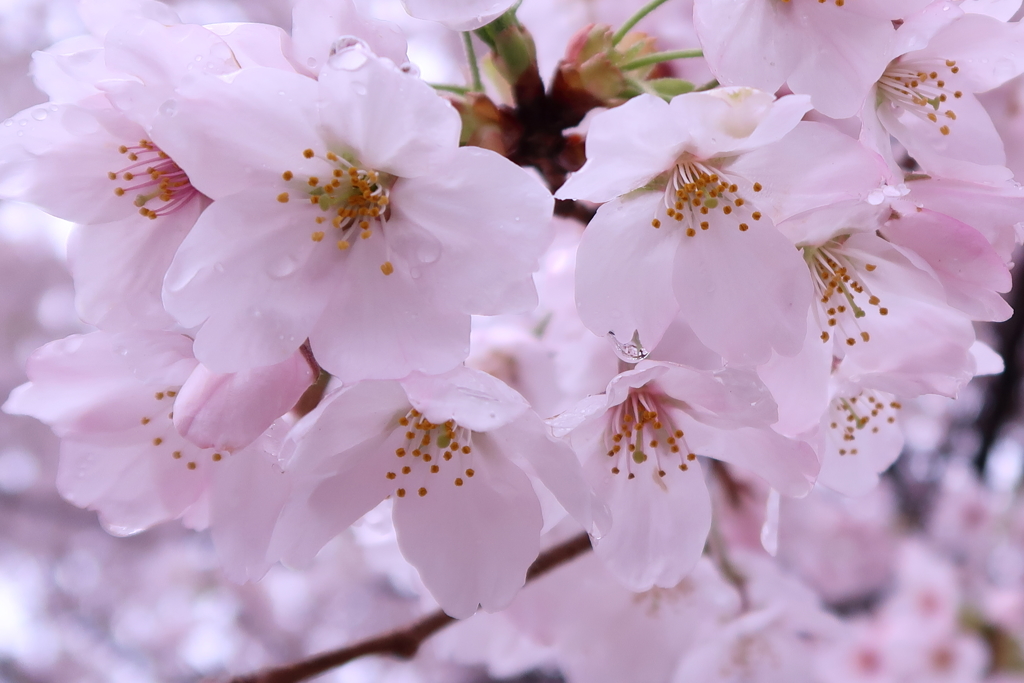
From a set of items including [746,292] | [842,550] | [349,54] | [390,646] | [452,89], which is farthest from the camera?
[842,550]

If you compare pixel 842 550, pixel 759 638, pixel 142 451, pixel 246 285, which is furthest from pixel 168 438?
pixel 842 550

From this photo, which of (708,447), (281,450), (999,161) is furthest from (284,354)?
(999,161)

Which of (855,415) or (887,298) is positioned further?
(855,415)

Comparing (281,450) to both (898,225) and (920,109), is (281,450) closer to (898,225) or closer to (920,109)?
(898,225)

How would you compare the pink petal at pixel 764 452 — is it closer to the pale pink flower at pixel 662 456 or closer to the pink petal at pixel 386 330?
the pale pink flower at pixel 662 456

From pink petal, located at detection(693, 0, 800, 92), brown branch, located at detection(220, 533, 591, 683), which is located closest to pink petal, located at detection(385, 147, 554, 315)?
pink petal, located at detection(693, 0, 800, 92)

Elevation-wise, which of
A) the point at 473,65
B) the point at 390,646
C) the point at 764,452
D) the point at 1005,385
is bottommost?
the point at 1005,385

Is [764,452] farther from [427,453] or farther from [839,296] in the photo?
[427,453]
